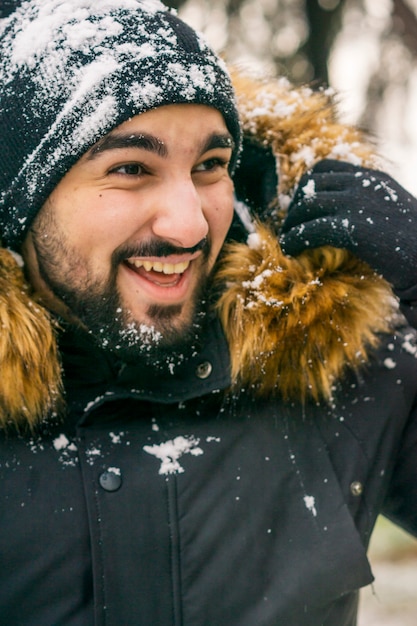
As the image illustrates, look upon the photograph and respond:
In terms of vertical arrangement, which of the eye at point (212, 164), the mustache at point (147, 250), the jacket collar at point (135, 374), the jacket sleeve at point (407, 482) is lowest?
the jacket sleeve at point (407, 482)

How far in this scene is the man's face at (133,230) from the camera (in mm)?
1739

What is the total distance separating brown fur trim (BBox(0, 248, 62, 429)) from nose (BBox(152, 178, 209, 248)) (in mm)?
402

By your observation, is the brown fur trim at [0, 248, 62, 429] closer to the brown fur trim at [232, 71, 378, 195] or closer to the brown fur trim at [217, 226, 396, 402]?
the brown fur trim at [217, 226, 396, 402]

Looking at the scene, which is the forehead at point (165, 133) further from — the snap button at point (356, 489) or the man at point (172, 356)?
the snap button at point (356, 489)

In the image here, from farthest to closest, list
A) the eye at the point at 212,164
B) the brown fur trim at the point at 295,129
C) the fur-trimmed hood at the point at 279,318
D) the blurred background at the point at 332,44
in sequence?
the blurred background at the point at 332,44, the brown fur trim at the point at 295,129, the eye at the point at 212,164, the fur-trimmed hood at the point at 279,318

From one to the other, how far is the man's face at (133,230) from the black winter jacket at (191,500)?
0.42 feet

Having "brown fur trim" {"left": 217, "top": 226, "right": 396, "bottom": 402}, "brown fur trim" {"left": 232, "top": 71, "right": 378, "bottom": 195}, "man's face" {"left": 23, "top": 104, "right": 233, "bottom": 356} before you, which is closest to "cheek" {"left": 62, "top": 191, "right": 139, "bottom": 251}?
"man's face" {"left": 23, "top": 104, "right": 233, "bottom": 356}

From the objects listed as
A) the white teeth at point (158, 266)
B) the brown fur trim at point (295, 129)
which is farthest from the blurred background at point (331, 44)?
the white teeth at point (158, 266)

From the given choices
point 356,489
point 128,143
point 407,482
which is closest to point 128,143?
point 128,143

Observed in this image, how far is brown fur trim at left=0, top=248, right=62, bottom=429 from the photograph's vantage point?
162cm

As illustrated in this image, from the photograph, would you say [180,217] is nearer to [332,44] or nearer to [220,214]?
Result: [220,214]

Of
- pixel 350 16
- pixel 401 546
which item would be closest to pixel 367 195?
pixel 401 546

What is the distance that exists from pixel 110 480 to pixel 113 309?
0.46 meters

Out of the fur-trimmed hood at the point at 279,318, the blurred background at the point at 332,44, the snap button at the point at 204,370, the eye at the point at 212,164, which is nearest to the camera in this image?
the fur-trimmed hood at the point at 279,318
